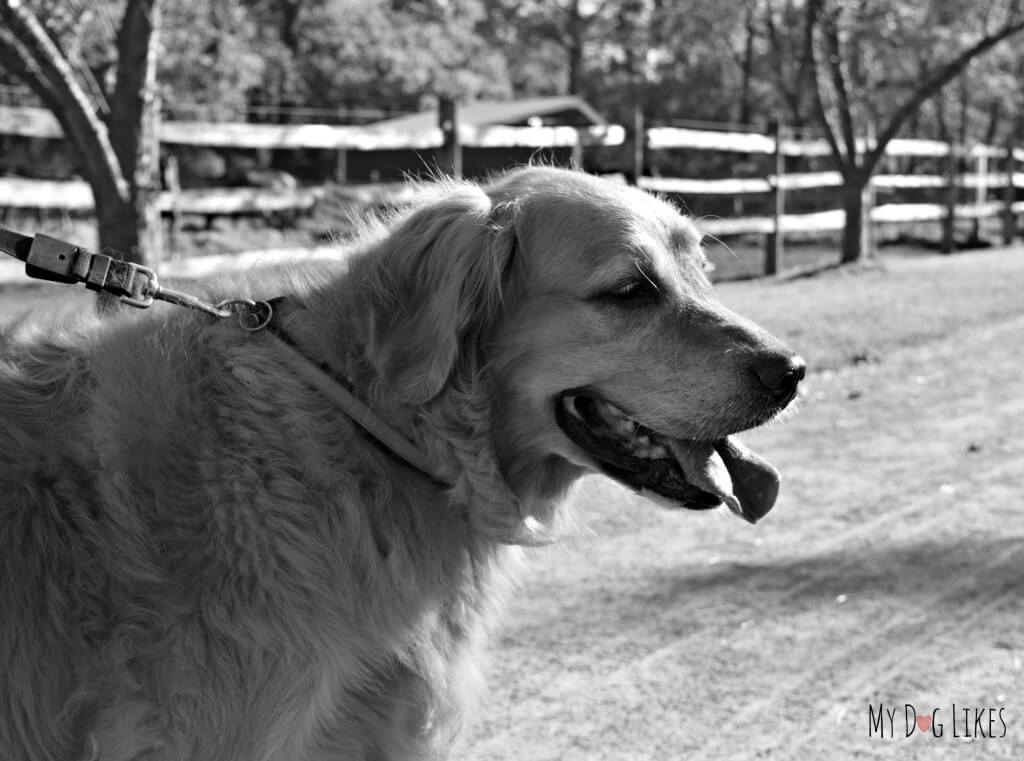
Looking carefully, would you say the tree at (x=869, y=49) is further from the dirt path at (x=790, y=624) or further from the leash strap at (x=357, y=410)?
the leash strap at (x=357, y=410)

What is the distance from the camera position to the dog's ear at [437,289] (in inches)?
108

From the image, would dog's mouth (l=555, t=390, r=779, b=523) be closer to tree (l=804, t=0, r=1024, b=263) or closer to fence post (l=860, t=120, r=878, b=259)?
tree (l=804, t=0, r=1024, b=263)

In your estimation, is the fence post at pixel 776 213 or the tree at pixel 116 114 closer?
the tree at pixel 116 114

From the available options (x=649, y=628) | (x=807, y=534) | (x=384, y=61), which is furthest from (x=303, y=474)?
(x=384, y=61)

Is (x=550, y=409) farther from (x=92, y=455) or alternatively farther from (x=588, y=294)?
(x=92, y=455)

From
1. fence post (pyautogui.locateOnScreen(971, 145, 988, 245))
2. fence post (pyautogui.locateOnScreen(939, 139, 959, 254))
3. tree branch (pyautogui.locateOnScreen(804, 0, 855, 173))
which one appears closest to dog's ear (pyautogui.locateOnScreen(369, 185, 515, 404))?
tree branch (pyautogui.locateOnScreen(804, 0, 855, 173))

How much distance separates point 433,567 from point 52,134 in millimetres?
12786

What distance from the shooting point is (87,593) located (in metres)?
2.34

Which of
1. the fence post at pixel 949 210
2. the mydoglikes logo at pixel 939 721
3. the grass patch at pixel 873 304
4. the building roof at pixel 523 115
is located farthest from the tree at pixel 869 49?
the mydoglikes logo at pixel 939 721

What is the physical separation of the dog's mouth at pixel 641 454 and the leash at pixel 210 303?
1.33 ft

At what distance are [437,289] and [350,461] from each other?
487mm

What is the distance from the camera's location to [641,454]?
9.73 feet

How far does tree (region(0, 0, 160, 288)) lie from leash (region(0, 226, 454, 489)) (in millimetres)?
4656

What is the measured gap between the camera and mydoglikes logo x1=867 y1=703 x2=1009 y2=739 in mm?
3637
